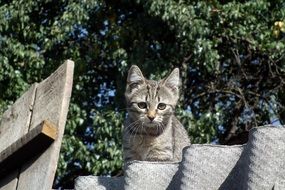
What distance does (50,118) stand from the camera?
3531 millimetres

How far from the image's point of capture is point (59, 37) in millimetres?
11648

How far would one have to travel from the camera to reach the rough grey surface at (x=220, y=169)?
287 cm

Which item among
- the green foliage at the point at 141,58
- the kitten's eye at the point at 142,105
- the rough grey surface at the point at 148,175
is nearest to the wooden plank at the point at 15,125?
the rough grey surface at the point at 148,175

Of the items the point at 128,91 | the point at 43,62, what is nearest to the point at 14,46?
the point at 43,62

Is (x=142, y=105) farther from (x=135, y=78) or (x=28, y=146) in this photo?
(x=28, y=146)

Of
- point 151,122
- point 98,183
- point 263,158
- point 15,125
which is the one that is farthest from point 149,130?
point 263,158

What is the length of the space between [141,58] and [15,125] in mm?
7544

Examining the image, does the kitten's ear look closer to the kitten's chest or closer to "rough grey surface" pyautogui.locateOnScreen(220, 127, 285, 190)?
the kitten's chest

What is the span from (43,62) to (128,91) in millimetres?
4657

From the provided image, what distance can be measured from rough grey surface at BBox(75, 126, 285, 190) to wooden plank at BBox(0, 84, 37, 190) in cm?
31

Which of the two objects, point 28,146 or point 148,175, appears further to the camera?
point 28,146

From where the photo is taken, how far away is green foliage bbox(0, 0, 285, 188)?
35.9 ft

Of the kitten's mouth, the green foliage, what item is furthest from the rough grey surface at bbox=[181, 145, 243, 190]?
the green foliage

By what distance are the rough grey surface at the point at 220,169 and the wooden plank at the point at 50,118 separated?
0.25m
